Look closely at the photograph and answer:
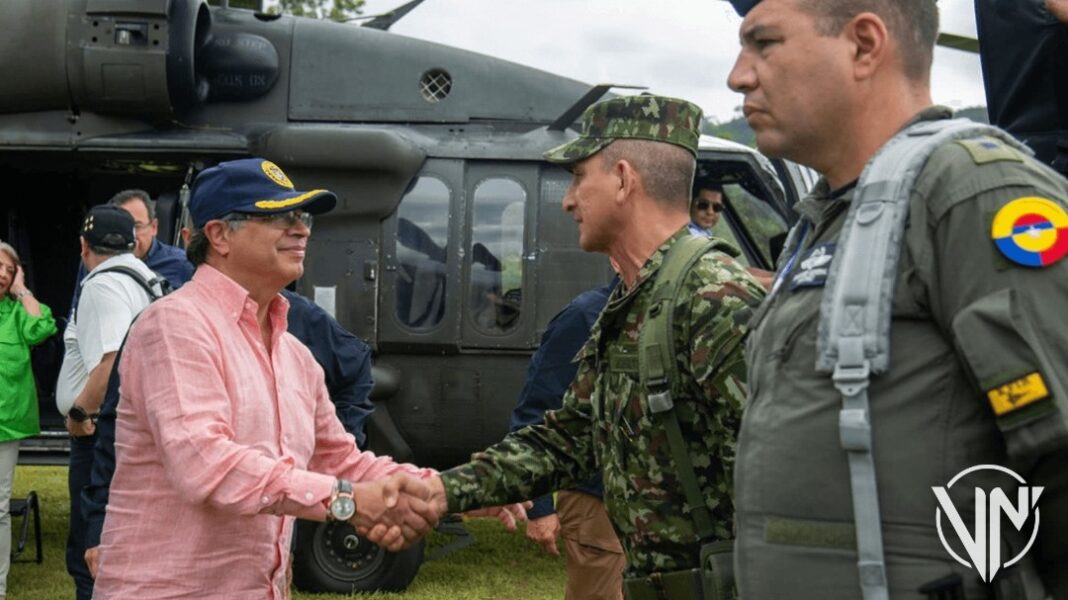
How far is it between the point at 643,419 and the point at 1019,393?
1423 millimetres

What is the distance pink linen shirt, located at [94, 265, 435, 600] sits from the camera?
328 cm

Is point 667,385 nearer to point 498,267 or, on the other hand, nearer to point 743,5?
point 743,5

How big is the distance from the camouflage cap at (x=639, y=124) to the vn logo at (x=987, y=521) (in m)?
1.84

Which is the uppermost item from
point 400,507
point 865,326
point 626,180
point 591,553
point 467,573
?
point 626,180

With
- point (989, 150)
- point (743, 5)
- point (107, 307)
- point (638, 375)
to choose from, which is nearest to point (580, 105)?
point (107, 307)

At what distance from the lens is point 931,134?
222 cm

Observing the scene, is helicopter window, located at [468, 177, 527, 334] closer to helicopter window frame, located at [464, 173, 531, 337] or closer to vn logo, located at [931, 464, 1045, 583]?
helicopter window frame, located at [464, 173, 531, 337]

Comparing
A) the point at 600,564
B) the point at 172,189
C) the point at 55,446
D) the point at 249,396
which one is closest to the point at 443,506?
the point at 249,396

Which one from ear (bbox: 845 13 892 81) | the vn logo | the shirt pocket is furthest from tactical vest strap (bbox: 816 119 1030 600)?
the shirt pocket

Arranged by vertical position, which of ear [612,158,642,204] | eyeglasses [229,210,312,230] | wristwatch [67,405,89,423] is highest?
ear [612,158,642,204]

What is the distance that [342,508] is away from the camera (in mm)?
3570

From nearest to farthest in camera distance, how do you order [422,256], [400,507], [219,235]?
[219,235], [400,507], [422,256]

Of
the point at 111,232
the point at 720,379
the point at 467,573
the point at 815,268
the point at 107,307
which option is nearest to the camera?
the point at 815,268

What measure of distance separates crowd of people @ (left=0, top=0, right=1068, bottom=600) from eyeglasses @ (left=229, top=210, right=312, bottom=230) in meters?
0.01
